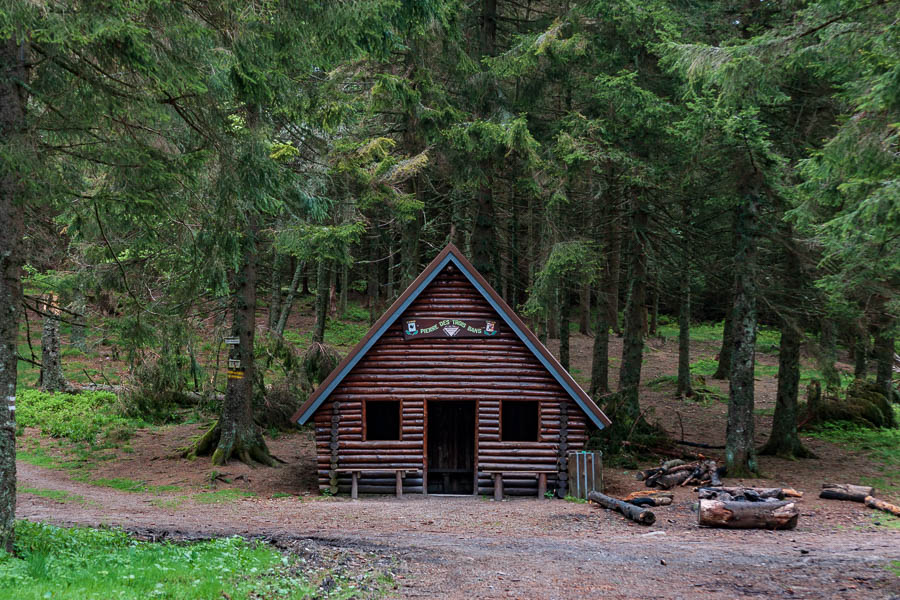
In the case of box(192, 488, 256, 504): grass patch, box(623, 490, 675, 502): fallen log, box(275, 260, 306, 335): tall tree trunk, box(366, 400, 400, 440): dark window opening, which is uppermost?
box(275, 260, 306, 335): tall tree trunk

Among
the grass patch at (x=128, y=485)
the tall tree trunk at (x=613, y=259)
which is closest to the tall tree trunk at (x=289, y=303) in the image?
the grass patch at (x=128, y=485)

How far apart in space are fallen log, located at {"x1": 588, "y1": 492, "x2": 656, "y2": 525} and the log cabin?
1.54 m

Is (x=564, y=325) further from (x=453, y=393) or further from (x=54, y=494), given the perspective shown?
(x=54, y=494)

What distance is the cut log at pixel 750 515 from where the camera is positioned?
11617mm

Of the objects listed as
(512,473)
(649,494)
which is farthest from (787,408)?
(512,473)

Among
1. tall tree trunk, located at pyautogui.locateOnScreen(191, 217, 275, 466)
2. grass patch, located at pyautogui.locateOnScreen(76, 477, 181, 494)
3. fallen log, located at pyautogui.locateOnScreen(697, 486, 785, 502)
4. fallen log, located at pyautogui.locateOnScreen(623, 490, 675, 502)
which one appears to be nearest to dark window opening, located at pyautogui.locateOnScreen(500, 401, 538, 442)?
fallen log, located at pyautogui.locateOnScreen(623, 490, 675, 502)

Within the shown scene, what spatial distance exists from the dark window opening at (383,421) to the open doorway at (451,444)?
4.52 feet

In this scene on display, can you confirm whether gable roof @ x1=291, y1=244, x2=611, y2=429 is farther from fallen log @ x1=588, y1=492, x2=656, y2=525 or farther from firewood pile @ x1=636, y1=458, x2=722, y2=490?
firewood pile @ x1=636, y1=458, x2=722, y2=490

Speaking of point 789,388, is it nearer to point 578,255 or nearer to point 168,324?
point 578,255

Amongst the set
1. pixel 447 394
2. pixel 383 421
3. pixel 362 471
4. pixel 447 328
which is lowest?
pixel 362 471

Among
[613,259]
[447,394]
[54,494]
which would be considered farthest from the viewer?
[613,259]

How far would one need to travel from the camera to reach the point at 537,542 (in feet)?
35.0

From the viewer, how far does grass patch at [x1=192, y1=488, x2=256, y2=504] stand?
1375 cm

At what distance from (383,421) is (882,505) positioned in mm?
10928
